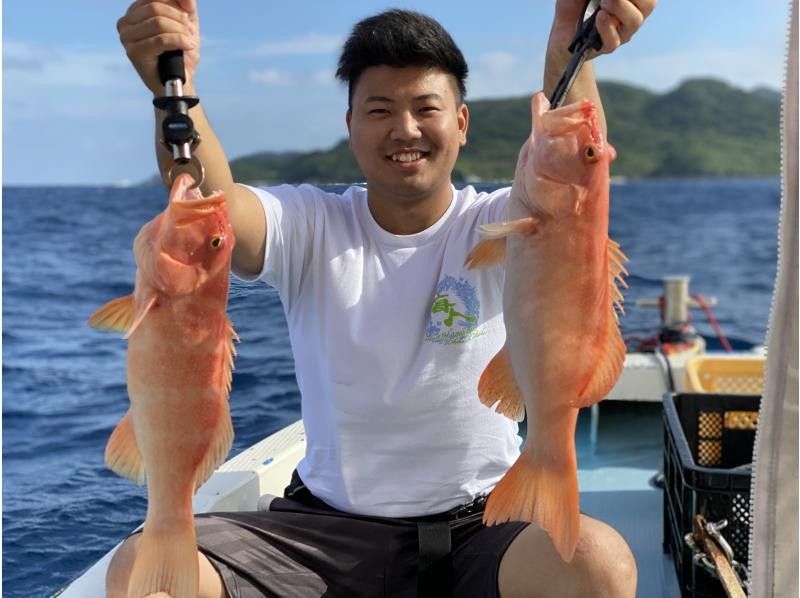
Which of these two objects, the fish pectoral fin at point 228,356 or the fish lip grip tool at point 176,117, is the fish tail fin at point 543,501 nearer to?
the fish pectoral fin at point 228,356

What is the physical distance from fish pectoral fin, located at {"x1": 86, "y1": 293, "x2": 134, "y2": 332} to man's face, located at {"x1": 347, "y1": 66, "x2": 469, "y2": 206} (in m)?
1.21

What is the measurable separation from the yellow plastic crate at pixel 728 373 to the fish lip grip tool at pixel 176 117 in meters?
4.32

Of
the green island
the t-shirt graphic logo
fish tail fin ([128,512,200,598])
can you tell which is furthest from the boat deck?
the green island

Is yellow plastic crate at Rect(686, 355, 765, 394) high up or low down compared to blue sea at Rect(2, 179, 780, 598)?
up

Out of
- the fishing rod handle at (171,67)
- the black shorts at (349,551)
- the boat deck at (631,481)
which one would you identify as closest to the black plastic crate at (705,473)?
the boat deck at (631,481)

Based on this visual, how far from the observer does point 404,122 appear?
2.90 metres

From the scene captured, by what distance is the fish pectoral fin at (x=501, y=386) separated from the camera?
2166 millimetres

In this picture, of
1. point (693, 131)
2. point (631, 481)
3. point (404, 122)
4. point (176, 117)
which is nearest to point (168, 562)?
point (176, 117)

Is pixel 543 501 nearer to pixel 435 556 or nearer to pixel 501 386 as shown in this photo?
pixel 501 386

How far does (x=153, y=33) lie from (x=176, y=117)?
1.01ft

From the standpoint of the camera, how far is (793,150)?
5.92 ft

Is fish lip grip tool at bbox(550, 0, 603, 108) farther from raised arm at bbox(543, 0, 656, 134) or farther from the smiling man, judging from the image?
the smiling man

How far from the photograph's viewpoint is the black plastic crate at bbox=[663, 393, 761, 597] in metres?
3.36

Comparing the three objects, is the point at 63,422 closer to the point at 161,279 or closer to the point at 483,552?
the point at 483,552
